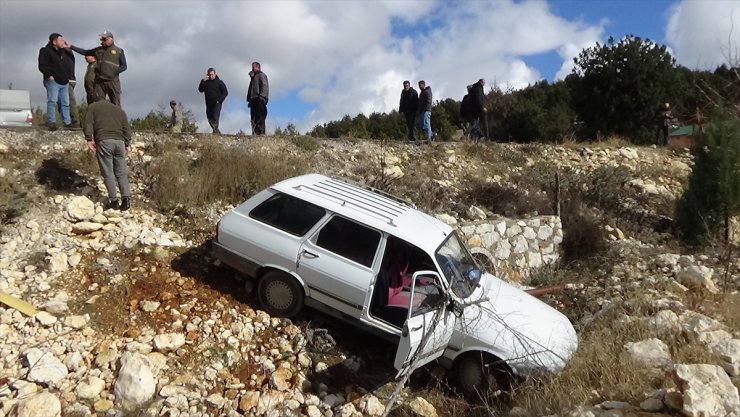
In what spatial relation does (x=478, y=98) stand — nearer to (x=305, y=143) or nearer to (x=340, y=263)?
(x=305, y=143)

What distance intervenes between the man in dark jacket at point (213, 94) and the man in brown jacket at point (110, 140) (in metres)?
4.03

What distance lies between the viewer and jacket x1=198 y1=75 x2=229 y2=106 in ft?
37.4

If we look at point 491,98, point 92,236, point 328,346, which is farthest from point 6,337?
point 491,98

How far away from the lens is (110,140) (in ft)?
23.7

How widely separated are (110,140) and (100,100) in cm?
63

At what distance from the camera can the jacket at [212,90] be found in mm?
11406

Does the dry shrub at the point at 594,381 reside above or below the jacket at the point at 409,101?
below

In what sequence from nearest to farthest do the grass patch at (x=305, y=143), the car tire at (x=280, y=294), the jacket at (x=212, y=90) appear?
the car tire at (x=280, y=294)
the grass patch at (x=305, y=143)
the jacket at (x=212, y=90)

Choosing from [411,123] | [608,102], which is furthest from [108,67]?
[608,102]

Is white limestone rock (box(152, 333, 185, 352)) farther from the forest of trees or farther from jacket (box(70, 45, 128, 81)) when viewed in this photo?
the forest of trees

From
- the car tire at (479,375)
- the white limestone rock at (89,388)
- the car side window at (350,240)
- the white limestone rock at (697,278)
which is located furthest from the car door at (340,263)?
the white limestone rock at (697,278)

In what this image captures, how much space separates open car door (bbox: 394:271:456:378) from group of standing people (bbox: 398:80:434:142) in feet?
27.0

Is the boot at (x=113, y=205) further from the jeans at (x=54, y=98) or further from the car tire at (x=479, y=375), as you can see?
the car tire at (x=479, y=375)

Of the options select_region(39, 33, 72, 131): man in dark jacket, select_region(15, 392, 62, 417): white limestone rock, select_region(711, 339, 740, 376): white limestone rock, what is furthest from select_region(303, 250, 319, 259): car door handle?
select_region(39, 33, 72, 131): man in dark jacket
